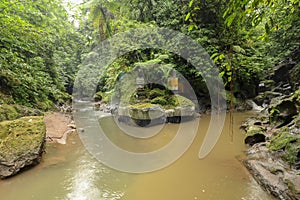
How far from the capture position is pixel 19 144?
13.4 feet

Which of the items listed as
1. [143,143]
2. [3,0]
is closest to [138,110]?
[143,143]

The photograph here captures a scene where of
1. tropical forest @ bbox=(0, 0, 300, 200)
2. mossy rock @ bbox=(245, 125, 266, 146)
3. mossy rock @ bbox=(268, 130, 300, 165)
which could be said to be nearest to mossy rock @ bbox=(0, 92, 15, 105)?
tropical forest @ bbox=(0, 0, 300, 200)

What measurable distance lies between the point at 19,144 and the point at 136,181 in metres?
2.43

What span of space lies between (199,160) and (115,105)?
7.44 metres

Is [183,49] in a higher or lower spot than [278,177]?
higher

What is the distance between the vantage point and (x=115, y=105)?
1136 centimetres

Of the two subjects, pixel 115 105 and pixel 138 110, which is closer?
pixel 138 110

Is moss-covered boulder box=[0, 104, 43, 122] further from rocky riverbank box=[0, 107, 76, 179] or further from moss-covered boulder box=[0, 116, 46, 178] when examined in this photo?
moss-covered boulder box=[0, 116, 46, 178]

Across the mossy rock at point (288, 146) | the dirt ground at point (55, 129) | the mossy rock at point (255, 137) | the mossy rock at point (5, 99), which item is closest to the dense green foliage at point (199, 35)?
the dirt ground at point (55, 129)

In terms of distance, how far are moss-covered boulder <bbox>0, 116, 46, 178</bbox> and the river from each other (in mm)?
192

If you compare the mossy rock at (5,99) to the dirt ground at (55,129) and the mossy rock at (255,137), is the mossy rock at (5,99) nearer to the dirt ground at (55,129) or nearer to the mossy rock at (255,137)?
the dirt ground at (55,129)

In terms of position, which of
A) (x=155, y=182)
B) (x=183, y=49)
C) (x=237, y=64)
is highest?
(x=183, y=49)

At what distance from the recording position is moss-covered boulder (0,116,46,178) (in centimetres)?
381

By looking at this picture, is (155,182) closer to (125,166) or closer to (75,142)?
(125,166)
